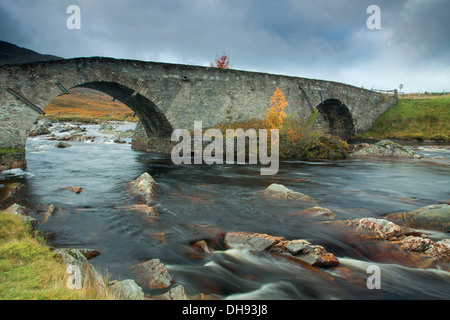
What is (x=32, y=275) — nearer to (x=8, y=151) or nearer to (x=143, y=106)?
(x=8, y=151)

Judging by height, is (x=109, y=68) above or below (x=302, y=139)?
above

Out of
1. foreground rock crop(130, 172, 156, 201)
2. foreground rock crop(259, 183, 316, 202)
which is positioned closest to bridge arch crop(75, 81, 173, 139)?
foreground rock crop(130, 172, 156, 201)

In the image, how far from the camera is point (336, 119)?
1369 inches

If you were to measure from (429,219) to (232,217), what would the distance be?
4.83 m

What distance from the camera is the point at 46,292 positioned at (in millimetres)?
2797

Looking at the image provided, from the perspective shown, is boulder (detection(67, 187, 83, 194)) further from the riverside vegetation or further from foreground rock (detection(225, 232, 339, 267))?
the riverside vegetation

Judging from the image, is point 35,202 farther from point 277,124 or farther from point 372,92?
point 372,92

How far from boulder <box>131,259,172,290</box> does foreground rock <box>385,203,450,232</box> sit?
5.93 meters

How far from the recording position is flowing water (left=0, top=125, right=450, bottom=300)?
441 centimetres

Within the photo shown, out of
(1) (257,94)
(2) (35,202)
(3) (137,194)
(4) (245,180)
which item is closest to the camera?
(2) (35,202)

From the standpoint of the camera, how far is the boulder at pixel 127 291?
3251 mm

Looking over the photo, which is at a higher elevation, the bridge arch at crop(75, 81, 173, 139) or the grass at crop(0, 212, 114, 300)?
the bridge arch at crop(75, 81, 173, 139)
